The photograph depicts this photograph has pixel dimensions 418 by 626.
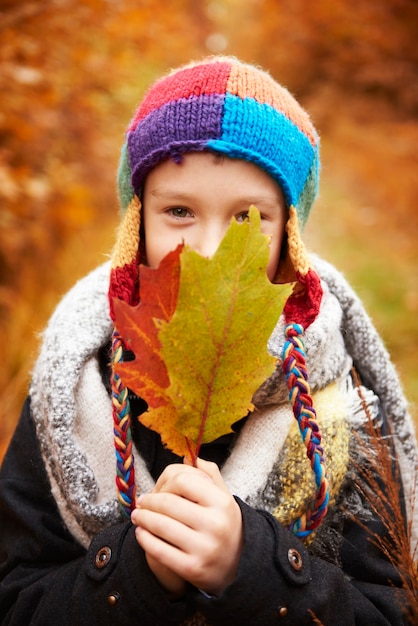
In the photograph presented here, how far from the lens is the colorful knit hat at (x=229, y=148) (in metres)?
1.22

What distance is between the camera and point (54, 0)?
10.7 feet

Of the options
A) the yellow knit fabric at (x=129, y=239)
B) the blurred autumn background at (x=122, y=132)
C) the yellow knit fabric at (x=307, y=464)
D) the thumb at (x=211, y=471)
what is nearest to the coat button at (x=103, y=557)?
the thumb at (x=211, y=471)

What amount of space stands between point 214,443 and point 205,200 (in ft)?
1.89

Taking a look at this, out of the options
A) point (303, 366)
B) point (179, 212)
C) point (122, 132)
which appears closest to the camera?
point (303, 366)

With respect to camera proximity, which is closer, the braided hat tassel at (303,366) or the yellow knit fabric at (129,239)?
the braided hat tassel at (303,366)

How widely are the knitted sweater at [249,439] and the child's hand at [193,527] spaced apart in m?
0.24

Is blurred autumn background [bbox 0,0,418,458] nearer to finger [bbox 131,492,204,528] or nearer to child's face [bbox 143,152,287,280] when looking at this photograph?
child's face [bbox 143,152,287,280]

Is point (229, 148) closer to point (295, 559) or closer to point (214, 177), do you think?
point (214, 177)

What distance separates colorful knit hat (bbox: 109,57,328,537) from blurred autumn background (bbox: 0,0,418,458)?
182 cm

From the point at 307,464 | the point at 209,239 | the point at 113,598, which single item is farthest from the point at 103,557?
the point at 209,239

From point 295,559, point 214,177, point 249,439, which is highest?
point 214,177

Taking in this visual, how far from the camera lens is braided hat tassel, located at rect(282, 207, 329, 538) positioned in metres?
1.17

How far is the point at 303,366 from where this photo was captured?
4.01ft

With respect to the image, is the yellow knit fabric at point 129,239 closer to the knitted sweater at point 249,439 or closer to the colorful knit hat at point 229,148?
the colorful knit hat at point 229,148
